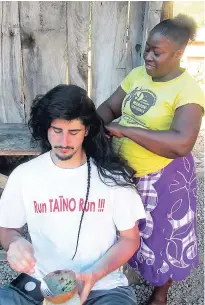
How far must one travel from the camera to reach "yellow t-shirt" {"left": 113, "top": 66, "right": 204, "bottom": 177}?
205 centimetres

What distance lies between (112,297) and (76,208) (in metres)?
0.48

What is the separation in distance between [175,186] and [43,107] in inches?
33.0

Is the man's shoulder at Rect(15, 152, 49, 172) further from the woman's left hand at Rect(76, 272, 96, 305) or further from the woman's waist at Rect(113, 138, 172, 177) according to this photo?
the woman's left hand at Rect(76, 272, 96, 305)

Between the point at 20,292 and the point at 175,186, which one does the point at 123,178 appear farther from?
the point at 20,292

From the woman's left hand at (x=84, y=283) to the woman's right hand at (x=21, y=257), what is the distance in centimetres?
22

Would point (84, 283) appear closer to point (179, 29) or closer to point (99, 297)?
point (99, 297)

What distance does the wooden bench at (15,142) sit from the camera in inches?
107

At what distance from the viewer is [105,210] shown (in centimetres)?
211

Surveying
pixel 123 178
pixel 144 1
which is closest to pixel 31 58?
pixel 144 1

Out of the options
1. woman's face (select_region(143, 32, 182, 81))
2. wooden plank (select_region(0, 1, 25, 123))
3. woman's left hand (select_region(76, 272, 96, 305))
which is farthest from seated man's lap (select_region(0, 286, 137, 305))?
wooden plank (select_region(0, 1, 25, 123))

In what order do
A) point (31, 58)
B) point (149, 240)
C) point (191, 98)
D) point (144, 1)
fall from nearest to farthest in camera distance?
point (191, 98) < point (149, 240) < point (144, 1) < point (31, 58)

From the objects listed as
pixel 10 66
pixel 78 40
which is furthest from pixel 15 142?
pixel 78 40

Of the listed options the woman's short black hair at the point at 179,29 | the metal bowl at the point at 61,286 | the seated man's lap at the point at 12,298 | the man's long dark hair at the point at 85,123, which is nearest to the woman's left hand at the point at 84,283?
the metal bowl at the point at 61,286

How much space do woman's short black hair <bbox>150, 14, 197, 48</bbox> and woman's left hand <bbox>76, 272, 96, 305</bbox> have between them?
3.96 feet
